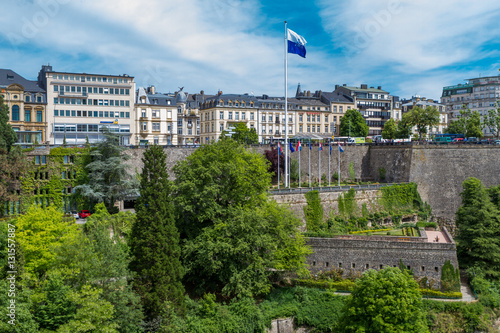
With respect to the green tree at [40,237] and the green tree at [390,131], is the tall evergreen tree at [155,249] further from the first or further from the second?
the green tree at [390,131]

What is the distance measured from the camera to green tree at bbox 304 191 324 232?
5047cm

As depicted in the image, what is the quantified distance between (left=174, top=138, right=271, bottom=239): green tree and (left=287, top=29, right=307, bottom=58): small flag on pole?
44.8 ft

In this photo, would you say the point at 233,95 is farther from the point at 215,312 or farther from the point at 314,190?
the point at 215,312

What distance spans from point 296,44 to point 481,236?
1041 inches

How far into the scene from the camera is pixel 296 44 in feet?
156

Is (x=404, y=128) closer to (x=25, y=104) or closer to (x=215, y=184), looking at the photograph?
(x=215, y=184)

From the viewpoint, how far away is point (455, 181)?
61438 millimetres

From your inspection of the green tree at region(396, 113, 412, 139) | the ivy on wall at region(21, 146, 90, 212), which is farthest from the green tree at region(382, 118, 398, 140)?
the ivy on wall at region(21, 146, 90, 212)

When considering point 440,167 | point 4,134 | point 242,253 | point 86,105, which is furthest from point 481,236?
point 86,105

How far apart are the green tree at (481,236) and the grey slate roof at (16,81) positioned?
55841 millimetres

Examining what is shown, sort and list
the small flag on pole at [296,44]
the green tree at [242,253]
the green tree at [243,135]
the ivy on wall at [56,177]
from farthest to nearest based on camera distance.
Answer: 1. the green tree at [243,135]
2. the small flag on pole at [296,44]
3. the ivy on wall at [56,177]
4. the green tree at [242,253]

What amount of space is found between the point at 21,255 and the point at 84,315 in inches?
247

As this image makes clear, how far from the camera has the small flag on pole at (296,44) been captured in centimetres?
4741

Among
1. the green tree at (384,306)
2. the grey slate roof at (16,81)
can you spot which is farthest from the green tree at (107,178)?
the green tree at (384,306)
